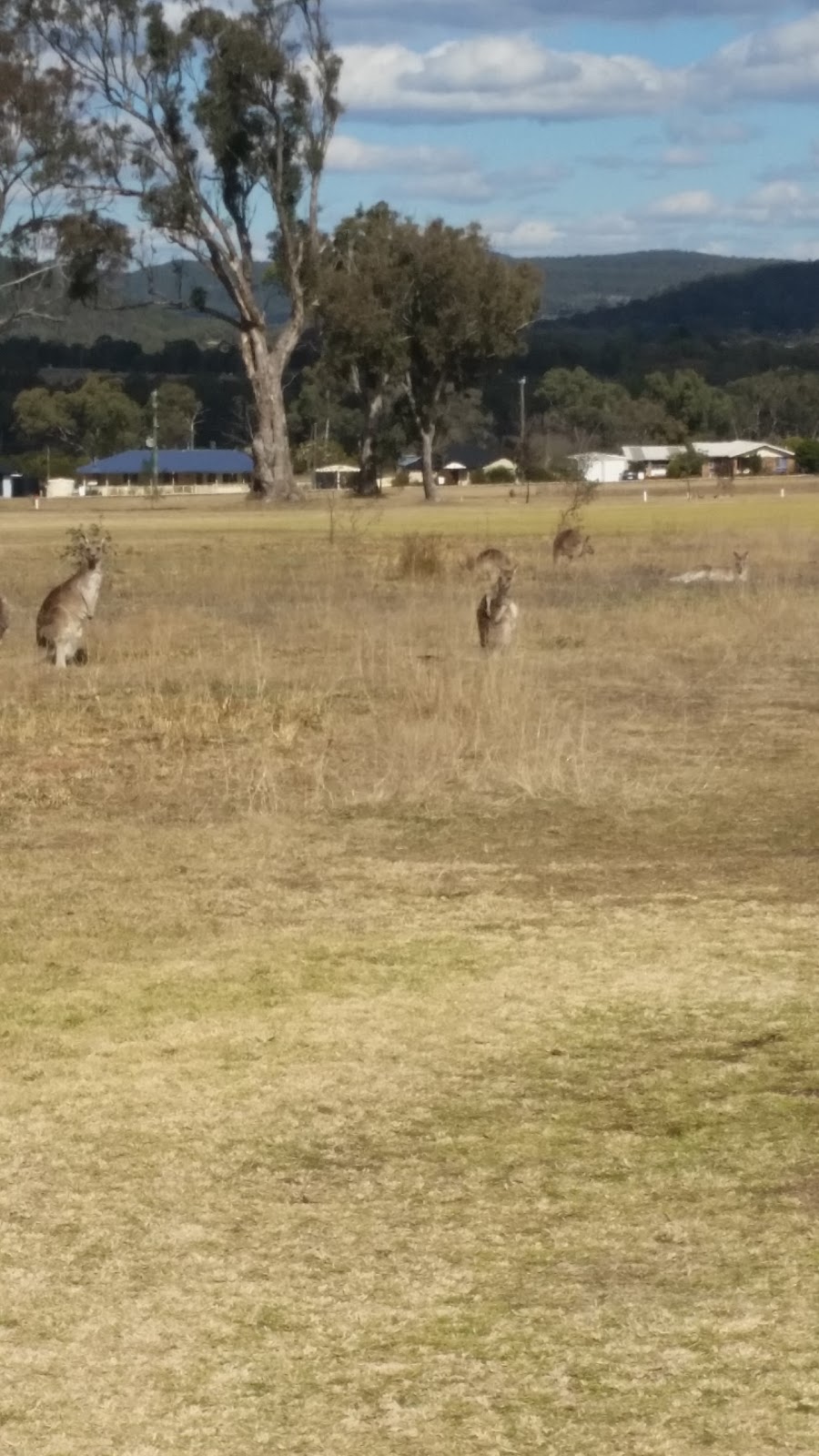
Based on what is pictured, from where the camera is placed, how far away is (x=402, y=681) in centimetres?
1545

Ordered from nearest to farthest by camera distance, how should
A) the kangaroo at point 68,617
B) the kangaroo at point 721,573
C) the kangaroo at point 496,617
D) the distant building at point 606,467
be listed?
1. the kangaroo at point 68,617
2. the kangaroo at point 496,617
3. the kangaroo at point 721,573
4. the distant building at point 606,467

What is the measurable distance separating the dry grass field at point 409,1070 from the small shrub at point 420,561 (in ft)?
41.1

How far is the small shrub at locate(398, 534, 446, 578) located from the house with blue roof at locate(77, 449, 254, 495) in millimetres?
89147

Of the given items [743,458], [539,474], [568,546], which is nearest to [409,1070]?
[568,546]

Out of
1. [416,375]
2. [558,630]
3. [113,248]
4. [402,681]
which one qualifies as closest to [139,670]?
[402,681]

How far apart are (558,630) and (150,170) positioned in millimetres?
39837

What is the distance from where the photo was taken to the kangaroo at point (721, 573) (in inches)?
1045

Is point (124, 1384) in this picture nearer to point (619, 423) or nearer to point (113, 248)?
point (113, 248)

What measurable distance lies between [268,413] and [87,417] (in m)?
75.8

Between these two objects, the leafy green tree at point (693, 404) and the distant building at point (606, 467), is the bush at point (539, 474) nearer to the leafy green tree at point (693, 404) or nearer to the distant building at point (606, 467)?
the distant building at point (606, 467)

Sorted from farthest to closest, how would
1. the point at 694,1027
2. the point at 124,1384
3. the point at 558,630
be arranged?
1. the point at 558,630
2. the point at 694,1027
3. the point at 124,1384

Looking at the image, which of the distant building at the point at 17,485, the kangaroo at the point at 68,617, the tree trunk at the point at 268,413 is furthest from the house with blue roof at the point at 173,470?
the kangaroo at the point at 68,617

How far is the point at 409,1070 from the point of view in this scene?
255 inches

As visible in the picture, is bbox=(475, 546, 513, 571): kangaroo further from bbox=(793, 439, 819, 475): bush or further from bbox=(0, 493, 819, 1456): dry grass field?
bbox=(793, 439, 819, 475): bush
